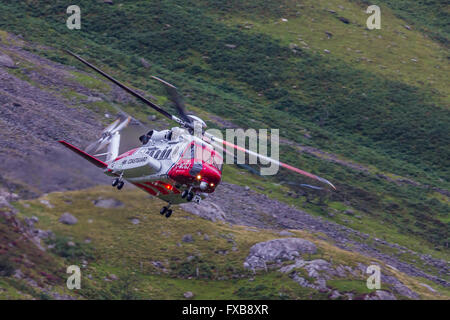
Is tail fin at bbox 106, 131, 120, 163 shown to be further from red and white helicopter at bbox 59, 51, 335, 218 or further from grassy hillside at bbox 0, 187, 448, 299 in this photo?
grassy hillside at bbox 0, 187, 448, 299

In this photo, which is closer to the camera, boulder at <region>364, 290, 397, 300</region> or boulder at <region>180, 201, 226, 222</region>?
boulder at <region>364, 290, 397, 300</region>

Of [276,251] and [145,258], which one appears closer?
[145,258]

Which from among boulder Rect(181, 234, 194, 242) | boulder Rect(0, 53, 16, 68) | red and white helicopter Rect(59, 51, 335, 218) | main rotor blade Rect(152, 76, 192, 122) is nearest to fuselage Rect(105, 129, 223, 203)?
red and white helicopter Rect(59, 51, 335, 218)

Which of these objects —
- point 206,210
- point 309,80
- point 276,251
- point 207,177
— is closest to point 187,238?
point 206,210

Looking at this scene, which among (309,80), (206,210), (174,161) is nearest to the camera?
(174,161)

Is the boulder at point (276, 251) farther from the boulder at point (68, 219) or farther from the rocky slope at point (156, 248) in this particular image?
the boulder at point (68, 219)

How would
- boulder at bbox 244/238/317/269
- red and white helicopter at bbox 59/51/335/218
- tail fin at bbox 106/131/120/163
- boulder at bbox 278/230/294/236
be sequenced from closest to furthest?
1. red and white helicopter at bbox 59/51/335/218
2. tail fin at bbox 106/131/120/163
3. boulder at bbox 244/238/317/269
4. boulder at bbox 278/230/294/236

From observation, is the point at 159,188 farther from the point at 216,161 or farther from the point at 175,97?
the point at 175,97
